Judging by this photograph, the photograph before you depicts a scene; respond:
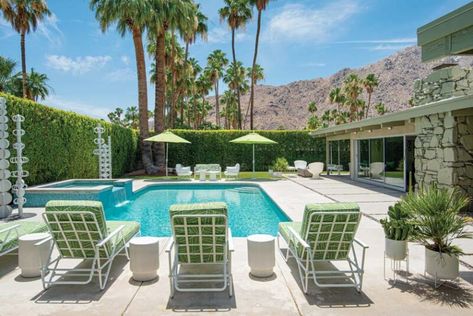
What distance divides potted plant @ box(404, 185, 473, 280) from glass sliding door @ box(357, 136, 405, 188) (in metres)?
9.57

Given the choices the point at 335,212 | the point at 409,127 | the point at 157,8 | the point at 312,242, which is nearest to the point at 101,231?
the point at 312,242

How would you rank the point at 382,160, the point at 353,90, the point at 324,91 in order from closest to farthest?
1. the point at 382,160
2. the point at 353,90
3. the point at 324,91

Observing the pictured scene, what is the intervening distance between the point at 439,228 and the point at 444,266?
44 cm

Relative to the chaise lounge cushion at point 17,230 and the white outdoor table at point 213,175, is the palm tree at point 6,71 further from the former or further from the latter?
the chaise lounge cushion at point 17,230

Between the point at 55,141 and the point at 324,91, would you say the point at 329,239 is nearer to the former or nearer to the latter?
the point at 55,141

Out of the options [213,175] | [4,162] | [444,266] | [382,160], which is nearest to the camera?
[444,266]

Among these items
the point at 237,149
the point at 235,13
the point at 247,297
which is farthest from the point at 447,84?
the point at 235,13

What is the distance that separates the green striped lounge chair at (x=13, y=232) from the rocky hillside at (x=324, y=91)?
8429 cm

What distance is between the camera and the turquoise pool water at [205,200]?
26.4ft

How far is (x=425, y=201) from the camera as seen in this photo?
12.6ft

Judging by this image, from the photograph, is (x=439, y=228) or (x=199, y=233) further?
(x=439, y=228)

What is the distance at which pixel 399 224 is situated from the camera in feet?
12.8

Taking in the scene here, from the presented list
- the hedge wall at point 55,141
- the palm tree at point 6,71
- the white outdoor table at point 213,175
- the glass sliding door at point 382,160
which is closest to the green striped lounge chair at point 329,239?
the hedge wall at point 55,141

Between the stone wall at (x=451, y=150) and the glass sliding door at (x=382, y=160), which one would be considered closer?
the stone wall at (x=451, y=150)
